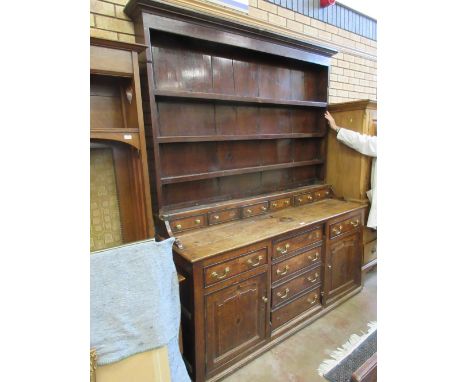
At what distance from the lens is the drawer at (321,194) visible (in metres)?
2.68

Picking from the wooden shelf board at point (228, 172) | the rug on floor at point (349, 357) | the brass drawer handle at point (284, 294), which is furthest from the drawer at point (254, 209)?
the rug on floor at point (349, 357)

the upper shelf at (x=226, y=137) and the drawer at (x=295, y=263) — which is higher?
the upper shelf at (x=226, y=137)

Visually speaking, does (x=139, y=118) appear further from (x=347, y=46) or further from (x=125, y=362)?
(x=347, y=46)

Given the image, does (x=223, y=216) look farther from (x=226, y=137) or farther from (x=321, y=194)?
(x=321, y=194)

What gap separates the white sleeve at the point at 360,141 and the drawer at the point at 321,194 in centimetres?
48

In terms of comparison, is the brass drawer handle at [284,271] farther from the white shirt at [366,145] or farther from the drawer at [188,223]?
the white shirt at [366,145]

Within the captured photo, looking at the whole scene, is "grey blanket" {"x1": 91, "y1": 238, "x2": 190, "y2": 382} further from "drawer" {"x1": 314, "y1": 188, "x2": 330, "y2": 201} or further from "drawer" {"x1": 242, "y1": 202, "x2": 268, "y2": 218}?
"drawer" {"x1": 314, "y1": 188, "x2": 330, "y2": 201}

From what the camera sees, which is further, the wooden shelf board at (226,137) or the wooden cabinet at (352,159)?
the wooden cabinet at (352,159)

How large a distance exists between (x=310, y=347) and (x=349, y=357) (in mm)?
259

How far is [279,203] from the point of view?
93.5 inches

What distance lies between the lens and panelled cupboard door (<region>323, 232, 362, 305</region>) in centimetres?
236
